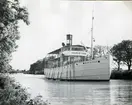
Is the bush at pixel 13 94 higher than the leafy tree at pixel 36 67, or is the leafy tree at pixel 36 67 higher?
→ the leafy tree at pixel 36 67

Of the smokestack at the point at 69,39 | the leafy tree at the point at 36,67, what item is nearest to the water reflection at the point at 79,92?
the leafy tree at the point at 36,67

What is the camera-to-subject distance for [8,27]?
116 inches

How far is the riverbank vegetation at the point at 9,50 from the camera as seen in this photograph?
293cm

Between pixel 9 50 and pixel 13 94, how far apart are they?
43cm

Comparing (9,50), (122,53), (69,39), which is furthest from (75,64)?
(9,50)

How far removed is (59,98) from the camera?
121 inches

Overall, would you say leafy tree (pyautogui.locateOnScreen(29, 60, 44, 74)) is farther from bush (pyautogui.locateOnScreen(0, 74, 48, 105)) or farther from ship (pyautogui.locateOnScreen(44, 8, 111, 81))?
bush (pyautogui.locateOnScreen(0, 74, 48, 105))

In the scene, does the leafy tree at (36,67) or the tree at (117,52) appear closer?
the leafy tree at (36,67)

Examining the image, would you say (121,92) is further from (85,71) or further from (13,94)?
(13,94)

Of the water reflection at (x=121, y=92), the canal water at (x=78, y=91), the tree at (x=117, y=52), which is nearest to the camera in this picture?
the canal water at (x=78, y=91)

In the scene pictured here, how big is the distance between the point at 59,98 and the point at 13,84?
1.58 feet

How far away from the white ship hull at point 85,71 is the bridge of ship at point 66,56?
0.05 metres

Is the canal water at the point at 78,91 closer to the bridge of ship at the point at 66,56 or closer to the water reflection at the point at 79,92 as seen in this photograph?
the water reflection at the point at 79,92

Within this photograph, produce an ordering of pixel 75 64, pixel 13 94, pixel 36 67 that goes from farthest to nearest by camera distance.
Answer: pixel 75 64
pixel 36 67
pixel 13 94
